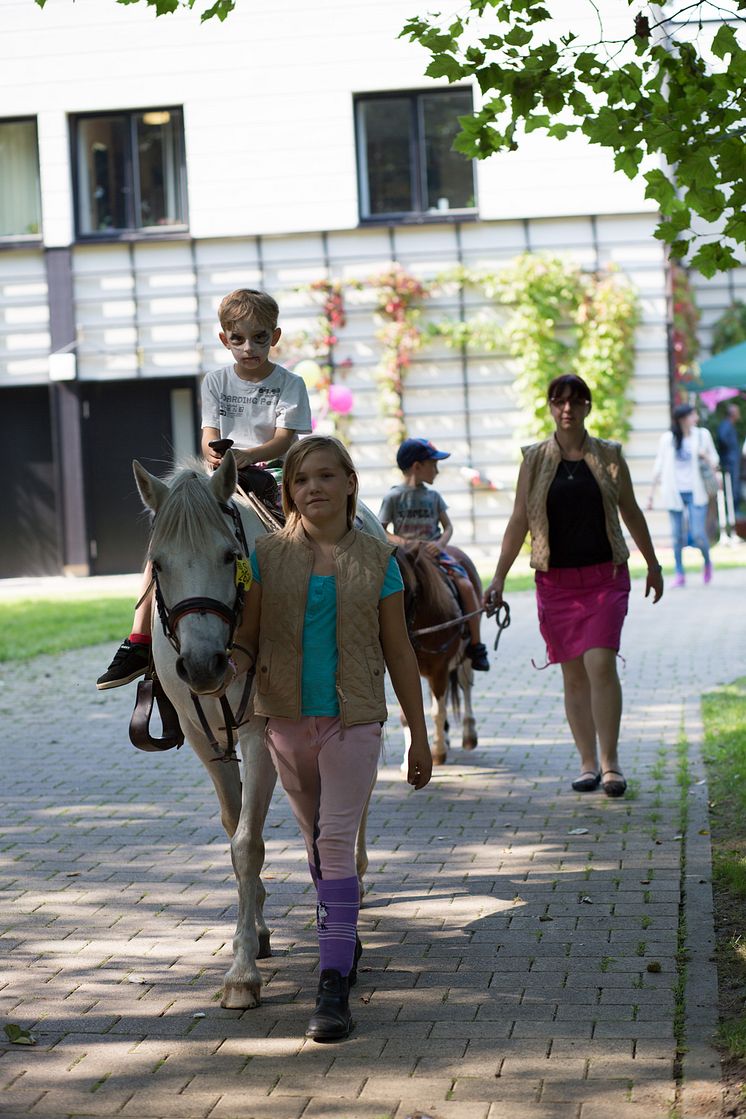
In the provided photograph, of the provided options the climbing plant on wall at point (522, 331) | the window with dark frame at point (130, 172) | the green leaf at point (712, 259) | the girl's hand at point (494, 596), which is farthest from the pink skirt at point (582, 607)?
the window with dark frame at point (130, 172)

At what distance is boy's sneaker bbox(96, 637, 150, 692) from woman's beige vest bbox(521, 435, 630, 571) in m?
2.95

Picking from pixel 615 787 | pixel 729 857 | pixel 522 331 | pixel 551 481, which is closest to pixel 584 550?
pixel 551 481

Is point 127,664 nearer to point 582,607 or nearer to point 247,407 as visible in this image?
point 247,407

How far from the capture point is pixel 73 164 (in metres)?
23.4

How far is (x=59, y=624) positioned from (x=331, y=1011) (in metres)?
12.6

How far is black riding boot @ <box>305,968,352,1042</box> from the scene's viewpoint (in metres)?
4.62

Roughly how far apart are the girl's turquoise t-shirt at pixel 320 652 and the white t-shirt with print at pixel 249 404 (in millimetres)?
1322

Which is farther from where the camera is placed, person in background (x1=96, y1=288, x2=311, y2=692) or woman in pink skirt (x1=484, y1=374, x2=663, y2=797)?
woman in pink skirt (x1=484, y1=374, x2=663, y2=797)

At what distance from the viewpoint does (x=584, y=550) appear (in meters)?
8.09

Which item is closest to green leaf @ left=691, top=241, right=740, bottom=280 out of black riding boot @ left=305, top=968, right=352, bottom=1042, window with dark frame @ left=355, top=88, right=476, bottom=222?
black riding boot @ left=305, top=968, right=352, bottom=1042

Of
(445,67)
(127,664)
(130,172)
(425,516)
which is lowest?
(127,664)

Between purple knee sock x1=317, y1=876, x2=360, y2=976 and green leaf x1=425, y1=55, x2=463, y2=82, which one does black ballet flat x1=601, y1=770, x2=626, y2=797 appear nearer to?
purple knee sock x1=317, y1=876, x2=360, y2=976

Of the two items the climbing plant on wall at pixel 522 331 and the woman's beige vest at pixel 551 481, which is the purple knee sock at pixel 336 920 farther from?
the climbing plant on wall at pixel 522 331

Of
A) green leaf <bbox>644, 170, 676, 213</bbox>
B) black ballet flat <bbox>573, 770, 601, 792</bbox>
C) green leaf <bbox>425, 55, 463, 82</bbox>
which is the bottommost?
black ballet flat <bbox>573, 770, 601, 792</bbox>
